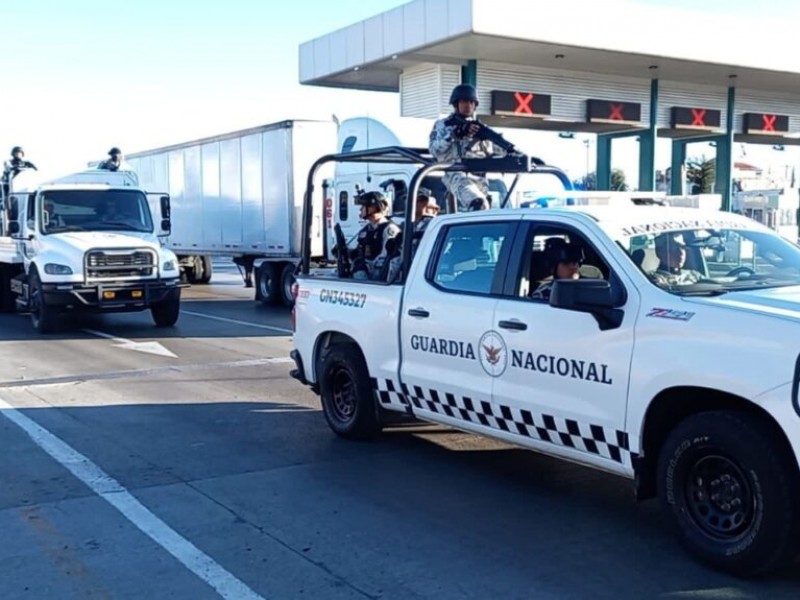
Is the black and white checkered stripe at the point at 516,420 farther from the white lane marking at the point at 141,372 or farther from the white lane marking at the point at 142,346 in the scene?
the white lane marking at the point at 142,346

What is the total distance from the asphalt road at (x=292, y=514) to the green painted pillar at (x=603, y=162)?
51.5 ft

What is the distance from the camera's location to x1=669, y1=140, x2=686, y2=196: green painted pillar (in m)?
25.3

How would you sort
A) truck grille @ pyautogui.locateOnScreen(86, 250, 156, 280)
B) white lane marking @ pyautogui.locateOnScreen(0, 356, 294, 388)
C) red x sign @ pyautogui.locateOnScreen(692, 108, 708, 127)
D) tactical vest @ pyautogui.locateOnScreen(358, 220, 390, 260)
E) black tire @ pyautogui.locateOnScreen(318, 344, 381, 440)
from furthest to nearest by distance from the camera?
red x sign @ pyautogui.locateOnScreen(692, 108, 708, 127) < truck grille @ pyautogui.locateOnScreen(86, 250, 156, 280) < white lane marking @ pyautogui.locateOnScreen(0, 356, 294, 388) < tactical vest @ pyautogui.locateOnScreen(358, 220, 390, 260) < black tire @ pyautogui.locateOnScreen(318, 344, 381, 440)

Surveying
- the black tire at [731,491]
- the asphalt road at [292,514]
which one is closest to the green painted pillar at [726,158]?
the asphalt road at [292,514]

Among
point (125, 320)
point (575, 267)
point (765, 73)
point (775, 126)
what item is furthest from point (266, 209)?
point (575, 267)

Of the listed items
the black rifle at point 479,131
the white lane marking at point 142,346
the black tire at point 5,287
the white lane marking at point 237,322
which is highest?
the black rifle at point 479,131

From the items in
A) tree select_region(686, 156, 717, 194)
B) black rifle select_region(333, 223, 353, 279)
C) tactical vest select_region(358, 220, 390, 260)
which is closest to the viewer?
black rifle select_region(333, 223, 353, 279)

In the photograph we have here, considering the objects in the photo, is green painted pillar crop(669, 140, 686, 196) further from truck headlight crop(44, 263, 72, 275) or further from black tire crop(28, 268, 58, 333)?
black tire crop(28, 268, 58, 333)

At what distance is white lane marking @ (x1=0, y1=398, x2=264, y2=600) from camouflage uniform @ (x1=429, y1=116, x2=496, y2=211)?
3581 millimetres

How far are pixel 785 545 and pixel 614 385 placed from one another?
1122 mm

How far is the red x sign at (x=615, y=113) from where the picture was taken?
2139 cm

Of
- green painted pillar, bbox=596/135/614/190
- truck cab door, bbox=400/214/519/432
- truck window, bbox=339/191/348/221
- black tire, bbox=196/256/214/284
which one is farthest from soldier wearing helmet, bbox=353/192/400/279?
black tire, bbox=196/256/214/284

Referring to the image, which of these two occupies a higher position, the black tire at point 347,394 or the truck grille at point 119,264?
the truck grille at point 119,264

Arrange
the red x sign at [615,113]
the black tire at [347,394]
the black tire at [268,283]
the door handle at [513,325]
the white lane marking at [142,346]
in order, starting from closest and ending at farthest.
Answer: the door handle at [513,325] < the black tire at [347,394] < the white lane marking at [142,346] < the black tire at [268,283] < the red x sign at [615,113]
